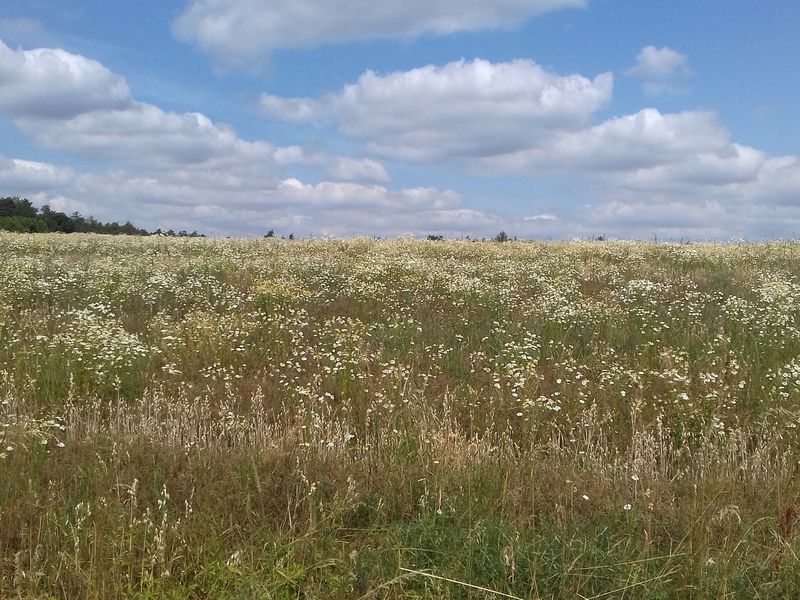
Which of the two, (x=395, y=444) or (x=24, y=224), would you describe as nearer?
(x=395, y=444)

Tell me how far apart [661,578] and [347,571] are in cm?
173

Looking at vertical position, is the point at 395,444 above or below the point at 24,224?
below

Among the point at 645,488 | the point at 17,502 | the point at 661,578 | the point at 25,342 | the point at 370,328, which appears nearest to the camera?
the point at 661,578

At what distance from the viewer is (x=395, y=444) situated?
4957mm

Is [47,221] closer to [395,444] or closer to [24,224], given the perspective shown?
[24,224]

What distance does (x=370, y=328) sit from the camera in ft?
29.2

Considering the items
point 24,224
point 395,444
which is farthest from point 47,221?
point 395,444

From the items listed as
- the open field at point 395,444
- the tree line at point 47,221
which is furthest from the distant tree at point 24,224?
the open field at point 395,444

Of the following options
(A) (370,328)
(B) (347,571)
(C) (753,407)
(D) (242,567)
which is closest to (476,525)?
(B) (347,571)

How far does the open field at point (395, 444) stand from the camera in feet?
10.9

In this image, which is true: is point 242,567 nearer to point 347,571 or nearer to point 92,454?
point 347,571

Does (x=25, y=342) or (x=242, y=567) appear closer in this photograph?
(x=242, y=567)

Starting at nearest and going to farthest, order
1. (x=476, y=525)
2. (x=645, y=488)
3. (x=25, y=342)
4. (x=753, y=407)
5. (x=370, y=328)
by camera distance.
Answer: (x=476, y=525), (x=645, y=488), (x=753, y=407), (x=25, y=342), (x=370, y=328)

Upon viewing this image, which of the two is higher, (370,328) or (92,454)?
(370,328)
